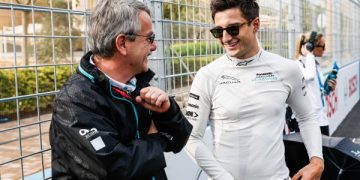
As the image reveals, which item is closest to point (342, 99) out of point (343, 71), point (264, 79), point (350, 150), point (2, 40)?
point (343, 71)

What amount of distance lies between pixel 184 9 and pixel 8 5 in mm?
1622

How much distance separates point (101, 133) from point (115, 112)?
12cm

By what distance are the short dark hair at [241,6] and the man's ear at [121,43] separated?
851 millimetres

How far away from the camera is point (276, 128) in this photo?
2188 millimetres

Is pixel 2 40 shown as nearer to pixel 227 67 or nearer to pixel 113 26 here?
pixel 113 26

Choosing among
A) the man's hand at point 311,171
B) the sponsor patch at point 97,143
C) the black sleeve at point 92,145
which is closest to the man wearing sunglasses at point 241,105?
the man's hand at point 311,171

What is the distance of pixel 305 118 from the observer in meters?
2.44

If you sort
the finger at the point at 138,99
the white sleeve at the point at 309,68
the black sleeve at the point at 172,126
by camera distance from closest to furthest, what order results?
1. the finger at the point at 138,99
2. the black sleeve at the point at 172,126
3. the white sleeve at the point at 309,68

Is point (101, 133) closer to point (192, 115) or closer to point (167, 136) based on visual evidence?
point (167, 136)

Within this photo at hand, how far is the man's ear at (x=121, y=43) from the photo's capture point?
4.90 ft

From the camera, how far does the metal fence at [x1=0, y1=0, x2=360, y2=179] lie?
2.12 metres

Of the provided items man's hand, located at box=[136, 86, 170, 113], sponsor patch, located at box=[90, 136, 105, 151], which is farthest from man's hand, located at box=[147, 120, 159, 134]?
sponsor patch, located at box=[90, 136, 105, 151]

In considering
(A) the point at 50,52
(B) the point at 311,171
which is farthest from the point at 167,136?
(A) the point at 50,52

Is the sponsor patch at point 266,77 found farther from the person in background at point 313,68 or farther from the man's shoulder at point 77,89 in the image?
the person in background at point 313,68
